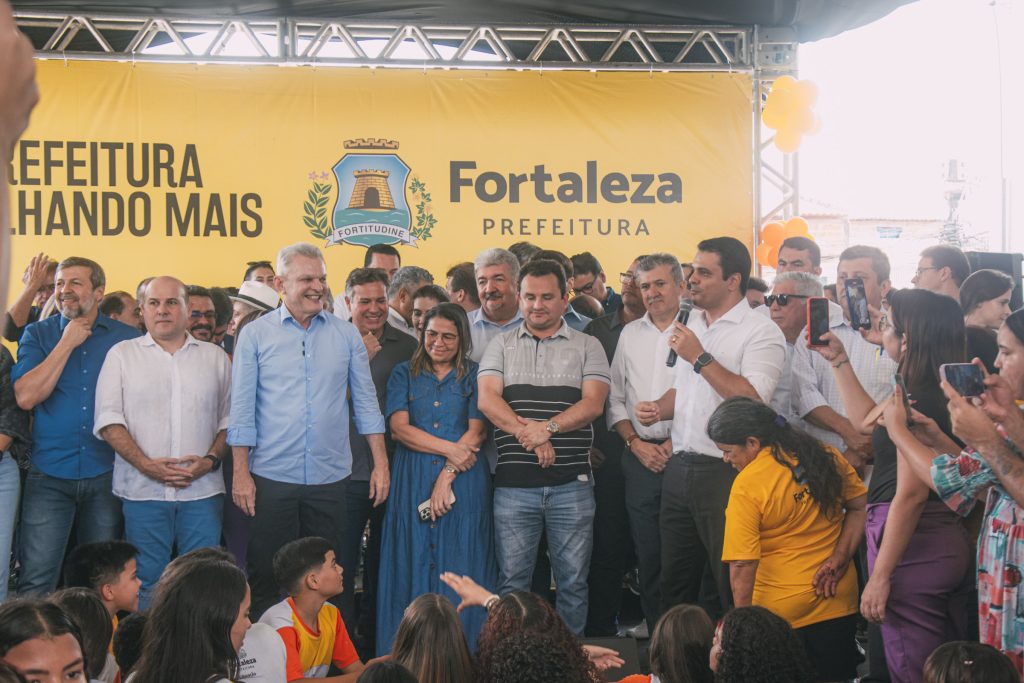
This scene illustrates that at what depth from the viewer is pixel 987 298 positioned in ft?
15.9

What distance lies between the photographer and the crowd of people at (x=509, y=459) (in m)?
3.50

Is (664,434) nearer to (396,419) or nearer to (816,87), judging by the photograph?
(396,419)

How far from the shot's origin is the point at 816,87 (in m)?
8.26

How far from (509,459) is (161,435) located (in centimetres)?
161

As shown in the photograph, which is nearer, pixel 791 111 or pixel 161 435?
pixel 161 435

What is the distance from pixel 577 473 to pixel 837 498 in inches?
52.8

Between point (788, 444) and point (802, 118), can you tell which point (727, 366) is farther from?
point (802, 118)

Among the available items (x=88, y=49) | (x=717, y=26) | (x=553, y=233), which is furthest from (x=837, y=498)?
(x=88, y=49)

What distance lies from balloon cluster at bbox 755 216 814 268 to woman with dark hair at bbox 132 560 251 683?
6269mm

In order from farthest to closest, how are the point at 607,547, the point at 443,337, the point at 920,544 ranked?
the point at 607,547
the point at 443,337
the point at 920,544

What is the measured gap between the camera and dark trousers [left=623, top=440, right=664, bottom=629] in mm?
4730

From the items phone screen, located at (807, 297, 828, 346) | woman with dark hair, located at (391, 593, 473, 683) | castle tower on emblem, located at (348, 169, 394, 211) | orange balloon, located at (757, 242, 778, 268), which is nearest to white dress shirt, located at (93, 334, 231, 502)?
woman with dark hair, located at (391, 593, 473, 683)

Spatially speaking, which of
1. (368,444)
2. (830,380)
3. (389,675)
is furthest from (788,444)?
(368,444)

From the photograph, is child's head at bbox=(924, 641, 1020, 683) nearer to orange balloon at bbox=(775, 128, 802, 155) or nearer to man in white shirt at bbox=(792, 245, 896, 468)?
man in white shirt at bbox=(792, 245, 896, 468)
